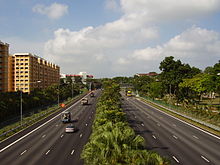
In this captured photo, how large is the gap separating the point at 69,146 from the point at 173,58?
68.3 meters

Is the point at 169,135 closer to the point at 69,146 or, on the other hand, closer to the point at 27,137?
the point at 69,146

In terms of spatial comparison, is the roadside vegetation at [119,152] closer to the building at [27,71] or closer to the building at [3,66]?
the building at [3,66]

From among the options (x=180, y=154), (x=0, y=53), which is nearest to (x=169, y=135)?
(x=180, y=154)

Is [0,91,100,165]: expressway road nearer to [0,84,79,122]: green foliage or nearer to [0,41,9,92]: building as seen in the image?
[0,84,79,122]: green foliage

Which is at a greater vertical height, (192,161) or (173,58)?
(173,58)

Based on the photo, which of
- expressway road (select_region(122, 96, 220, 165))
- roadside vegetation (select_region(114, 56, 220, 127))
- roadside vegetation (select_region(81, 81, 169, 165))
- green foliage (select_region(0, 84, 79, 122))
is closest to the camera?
roadside vegetation (select_region(81, 81, 169, 165))

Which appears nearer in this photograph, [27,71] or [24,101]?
[24,101]

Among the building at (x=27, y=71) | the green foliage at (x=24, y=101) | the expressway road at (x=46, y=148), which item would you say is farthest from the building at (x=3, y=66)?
the expressway road at (x=46, y=148)

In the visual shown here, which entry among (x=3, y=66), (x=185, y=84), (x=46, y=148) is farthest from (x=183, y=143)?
(x=3, y=66)

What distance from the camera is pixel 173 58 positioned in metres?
85.3

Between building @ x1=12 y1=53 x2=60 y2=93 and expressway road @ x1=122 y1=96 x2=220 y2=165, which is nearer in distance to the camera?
expressway road @ x1=122 y1=96 x2=220 y2=165

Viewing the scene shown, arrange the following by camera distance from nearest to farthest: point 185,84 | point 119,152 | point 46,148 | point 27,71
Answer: point 119,152
point 46,148
point 185,84
point 27,71

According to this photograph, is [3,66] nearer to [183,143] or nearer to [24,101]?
[24,101]

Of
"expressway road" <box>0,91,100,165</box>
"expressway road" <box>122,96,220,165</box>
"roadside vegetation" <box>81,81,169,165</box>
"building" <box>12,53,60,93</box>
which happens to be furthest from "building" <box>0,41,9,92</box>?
"roadside vegetation" <box>81,81,169,165</box>
